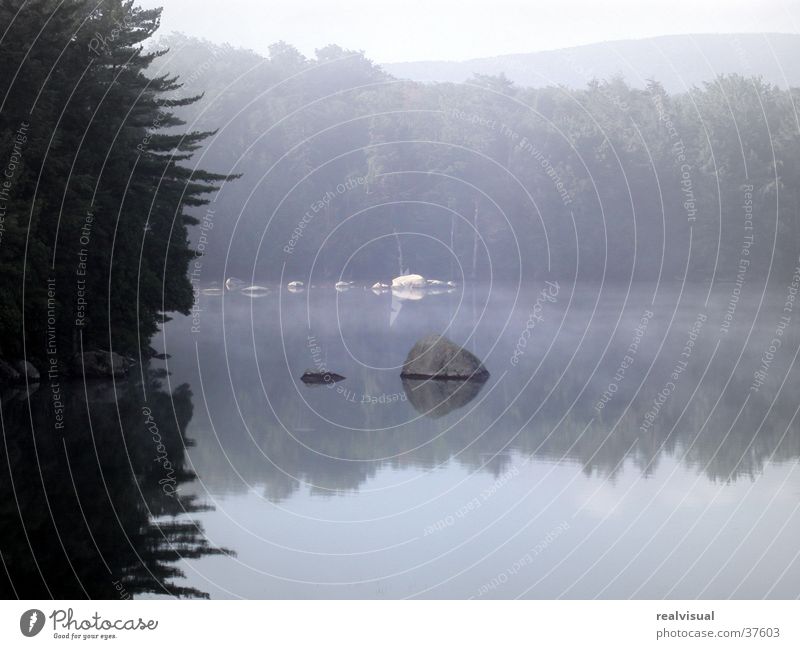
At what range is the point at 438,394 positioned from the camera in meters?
33.3

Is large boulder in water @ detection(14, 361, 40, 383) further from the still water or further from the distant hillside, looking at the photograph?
the distant hillside

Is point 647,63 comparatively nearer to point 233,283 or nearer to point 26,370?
point 233,283

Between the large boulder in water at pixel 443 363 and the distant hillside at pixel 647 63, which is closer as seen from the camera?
the large boulder in water at pixel 443 363

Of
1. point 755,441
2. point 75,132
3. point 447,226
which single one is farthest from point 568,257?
point 755,441

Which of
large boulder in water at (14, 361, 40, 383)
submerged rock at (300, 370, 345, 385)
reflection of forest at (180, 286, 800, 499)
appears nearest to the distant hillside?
submerged rock at (300, 370, 345, 385)

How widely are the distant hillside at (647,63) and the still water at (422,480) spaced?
306 feet

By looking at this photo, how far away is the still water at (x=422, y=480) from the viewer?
51.5 ft

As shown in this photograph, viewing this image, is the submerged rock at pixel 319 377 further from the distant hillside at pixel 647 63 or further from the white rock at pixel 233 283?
the distant hillside at pixel 647 63

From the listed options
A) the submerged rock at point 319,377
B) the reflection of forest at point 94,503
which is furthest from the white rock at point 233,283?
the reflection of forest at point 94,503

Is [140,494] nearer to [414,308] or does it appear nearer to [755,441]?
[755,441]

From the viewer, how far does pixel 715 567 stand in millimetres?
16172

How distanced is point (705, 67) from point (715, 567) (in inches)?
4798

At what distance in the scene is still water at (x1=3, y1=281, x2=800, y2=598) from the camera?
15.7 m

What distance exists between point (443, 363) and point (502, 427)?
28.1 ft
